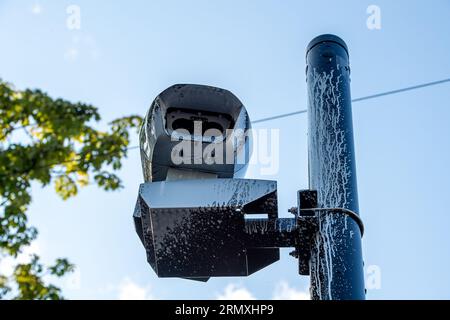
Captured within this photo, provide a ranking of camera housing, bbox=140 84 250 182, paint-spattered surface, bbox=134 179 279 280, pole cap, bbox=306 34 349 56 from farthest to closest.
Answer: pole cap, bbox=306 34 349 56 → camera housing, bbox=140 84 250 182 → paint-spattered surface, bbox=134 179 279 280

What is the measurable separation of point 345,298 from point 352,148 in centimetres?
47

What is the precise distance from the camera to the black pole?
1744mm

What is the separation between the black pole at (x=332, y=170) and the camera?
1744 mm

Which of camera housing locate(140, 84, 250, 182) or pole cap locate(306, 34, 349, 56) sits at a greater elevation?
pole cap locate(306, 34, 349, 56)

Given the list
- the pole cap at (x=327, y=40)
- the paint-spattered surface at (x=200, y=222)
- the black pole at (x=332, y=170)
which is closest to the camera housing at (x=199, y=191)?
the paint-spattered surface at (x=200, y=222)

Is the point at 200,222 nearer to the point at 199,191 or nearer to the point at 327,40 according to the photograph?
the point at 199,191

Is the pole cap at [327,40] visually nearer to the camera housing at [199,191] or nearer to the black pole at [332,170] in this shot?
the black pole at [332,170]

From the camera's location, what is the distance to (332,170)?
1.91 meters

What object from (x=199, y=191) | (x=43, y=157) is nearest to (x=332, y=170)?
(x=199, y=191)

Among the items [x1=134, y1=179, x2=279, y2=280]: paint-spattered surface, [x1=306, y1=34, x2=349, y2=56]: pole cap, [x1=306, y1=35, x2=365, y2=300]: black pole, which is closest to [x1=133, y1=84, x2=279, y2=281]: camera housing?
[x1=134, y1=179, x2=279, y2=280]: paint-spattered surface

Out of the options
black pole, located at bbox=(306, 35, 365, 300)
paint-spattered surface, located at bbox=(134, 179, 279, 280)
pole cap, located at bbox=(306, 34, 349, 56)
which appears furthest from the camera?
pole cap, located at bbox=(306, 34, 349, 56)

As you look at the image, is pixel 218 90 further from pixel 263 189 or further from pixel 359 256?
pixel 359 256

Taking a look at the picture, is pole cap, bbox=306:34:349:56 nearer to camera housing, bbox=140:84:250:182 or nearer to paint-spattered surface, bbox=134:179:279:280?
camera housing, bbox=140:84:250:182
